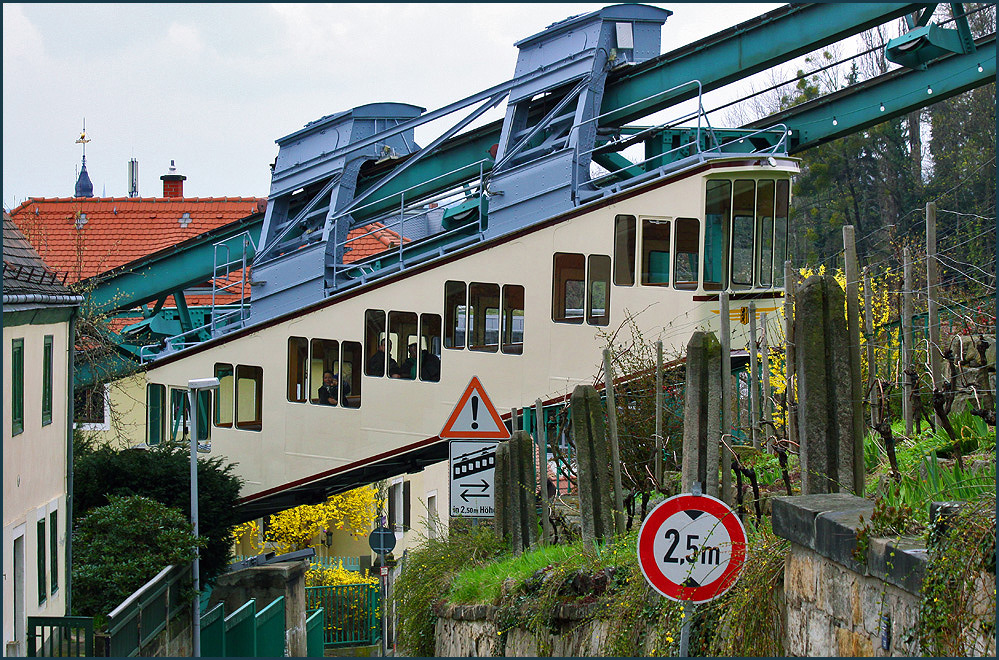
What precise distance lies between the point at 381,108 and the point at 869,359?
37.6ft

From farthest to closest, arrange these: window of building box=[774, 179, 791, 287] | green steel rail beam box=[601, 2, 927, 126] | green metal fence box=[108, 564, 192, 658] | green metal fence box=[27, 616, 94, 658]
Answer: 1. window of building box=[774, 179, 791, 287]
2. green steel rail beam box=[601, 2, 927, 126]
3. green metal fence box=[108, 564, 192, 658]
4. green metal fence box=[27, 616, 94, 658]

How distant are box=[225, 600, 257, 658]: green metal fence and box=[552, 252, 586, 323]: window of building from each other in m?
8.09

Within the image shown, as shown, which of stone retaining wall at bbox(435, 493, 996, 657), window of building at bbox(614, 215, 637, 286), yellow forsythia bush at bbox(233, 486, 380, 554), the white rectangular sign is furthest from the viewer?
yellow forsythia bush at bbox(233, 486, 380, 554)

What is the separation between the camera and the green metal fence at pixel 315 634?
28.5 meters

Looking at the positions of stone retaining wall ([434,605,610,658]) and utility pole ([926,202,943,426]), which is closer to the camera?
utility pole ([926,202,943,426])

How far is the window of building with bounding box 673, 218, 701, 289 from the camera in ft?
57.9

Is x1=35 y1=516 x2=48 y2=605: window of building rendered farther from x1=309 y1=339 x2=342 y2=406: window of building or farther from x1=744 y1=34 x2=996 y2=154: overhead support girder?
x1=744 y1=34 x2=996 y2=154: overhead support girder

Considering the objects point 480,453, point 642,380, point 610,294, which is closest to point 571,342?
point 610,294

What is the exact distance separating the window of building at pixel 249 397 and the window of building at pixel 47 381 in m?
3.92

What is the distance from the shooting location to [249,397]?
68.0 feet

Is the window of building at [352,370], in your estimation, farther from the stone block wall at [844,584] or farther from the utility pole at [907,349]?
the stone block wall at [844,584]

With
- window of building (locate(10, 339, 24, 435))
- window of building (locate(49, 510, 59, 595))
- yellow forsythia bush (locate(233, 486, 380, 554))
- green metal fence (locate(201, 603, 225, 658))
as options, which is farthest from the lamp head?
yellow forsythia bush (locate(233, 486, 380, 554))

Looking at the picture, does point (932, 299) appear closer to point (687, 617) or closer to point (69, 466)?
point (687, 617)

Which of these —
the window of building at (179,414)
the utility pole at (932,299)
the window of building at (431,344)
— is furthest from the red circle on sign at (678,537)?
the window of building at (179,414)
